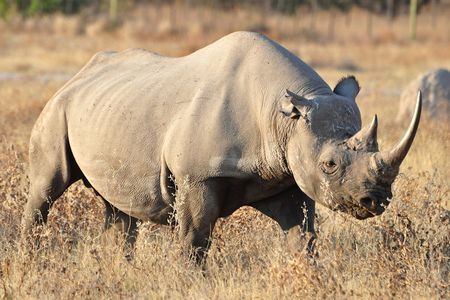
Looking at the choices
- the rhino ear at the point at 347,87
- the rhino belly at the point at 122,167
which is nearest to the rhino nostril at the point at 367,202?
the rhino ear at the point at 347,87

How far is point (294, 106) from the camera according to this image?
260 inches

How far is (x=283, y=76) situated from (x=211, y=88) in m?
0.46

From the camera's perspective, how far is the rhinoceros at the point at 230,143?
6492 mm

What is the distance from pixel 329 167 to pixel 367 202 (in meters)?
0.32

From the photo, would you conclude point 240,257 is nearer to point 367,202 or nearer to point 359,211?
point 359,211

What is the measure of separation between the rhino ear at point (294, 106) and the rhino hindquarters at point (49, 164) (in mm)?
1991

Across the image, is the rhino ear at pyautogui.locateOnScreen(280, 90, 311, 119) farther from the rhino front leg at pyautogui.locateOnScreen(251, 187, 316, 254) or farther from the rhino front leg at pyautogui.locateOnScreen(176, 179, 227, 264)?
the rhino front leg at pyautogui.locateOnScreen(251, 187, 316, 254)

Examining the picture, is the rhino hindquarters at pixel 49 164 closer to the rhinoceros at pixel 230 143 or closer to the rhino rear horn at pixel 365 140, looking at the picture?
the rhinoceros at pixel 230 143

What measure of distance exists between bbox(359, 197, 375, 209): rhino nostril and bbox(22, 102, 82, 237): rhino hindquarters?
251 centimetres

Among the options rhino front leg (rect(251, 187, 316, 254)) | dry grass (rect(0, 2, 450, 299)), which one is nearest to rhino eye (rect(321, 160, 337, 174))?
dry grass (rect(0, 2, 450, 299))

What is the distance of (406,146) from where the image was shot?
6254 millimetres

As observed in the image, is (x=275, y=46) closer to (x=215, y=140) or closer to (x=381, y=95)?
(x=215, y=140)

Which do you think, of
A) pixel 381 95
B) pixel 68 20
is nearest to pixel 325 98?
pixel 381 95

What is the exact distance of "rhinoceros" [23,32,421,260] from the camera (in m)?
6.49
